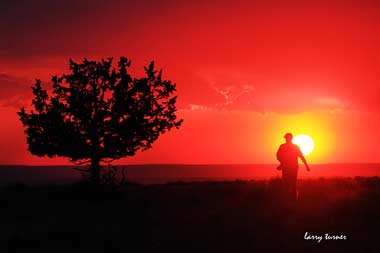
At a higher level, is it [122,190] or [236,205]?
[122,190]

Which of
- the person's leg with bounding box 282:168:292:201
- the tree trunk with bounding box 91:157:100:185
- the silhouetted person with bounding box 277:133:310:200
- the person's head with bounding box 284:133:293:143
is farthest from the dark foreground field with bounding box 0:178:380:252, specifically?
the tree trunk with bounding box 91:157:100:185

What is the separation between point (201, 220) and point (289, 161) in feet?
14.8

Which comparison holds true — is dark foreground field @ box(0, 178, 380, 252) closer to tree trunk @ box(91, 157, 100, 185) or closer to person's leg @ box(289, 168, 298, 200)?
person's leg @ box(289, 168, 298, 200)

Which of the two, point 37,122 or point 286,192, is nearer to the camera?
point 286,192

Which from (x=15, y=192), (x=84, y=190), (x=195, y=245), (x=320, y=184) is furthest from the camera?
(x=15, y=192)

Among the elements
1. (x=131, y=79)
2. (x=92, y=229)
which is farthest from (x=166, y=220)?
(x=131, y=79)

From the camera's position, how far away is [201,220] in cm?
2041

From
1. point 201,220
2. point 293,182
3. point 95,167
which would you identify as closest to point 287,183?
point 293,182

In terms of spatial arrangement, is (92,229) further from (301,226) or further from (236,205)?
(301,226)

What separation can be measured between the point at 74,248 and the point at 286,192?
9192mm

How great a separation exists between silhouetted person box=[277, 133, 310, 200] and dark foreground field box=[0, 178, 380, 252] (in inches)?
32.3

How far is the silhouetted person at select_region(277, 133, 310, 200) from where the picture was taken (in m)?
22.3

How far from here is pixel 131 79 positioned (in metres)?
34.2

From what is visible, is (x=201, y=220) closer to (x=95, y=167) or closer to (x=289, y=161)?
(x=289, y=161)
